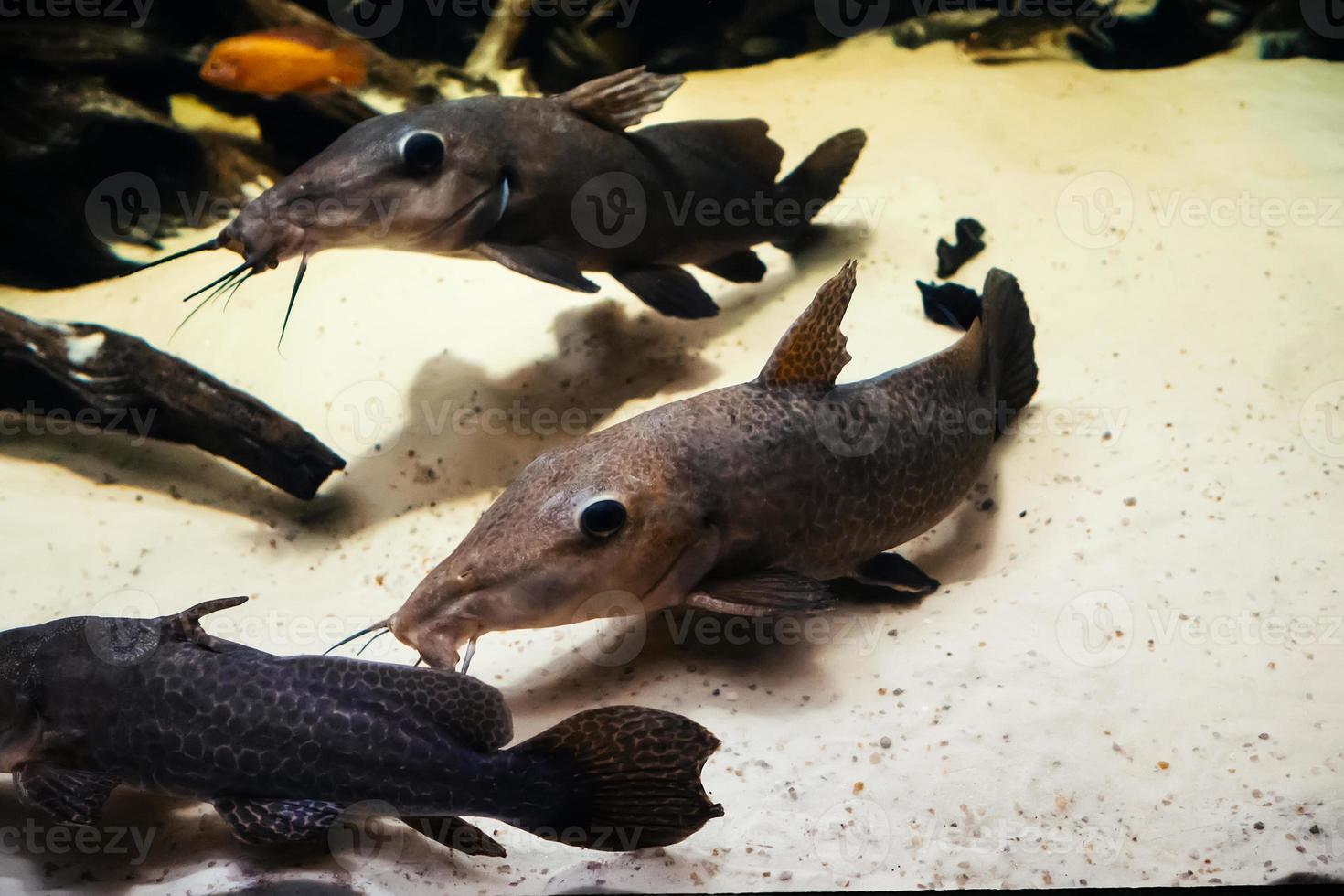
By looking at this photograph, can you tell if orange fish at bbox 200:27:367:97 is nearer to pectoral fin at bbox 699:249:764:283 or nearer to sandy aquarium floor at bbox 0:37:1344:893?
sandy aquarium floor at bbox 0:37:1344:893

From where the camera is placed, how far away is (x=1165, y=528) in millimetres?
3467

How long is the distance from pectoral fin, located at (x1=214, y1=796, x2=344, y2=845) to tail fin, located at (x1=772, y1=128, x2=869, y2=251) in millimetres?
4197

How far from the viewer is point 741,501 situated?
3248 millimetres

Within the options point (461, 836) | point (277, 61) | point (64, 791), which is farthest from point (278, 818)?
point (277, 61)

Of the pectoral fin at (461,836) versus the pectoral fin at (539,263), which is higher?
the pectoral fin at (539,263)

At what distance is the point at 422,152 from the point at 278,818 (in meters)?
2.90

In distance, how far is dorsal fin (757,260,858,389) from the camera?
11.1 ft

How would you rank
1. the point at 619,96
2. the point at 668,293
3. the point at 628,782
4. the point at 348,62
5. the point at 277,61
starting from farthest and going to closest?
the point at 348,62, the point at 277,61, the point at 668,293, the point at 619,96, the point at 628,782

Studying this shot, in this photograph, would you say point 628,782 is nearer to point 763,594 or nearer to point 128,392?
point 763,594

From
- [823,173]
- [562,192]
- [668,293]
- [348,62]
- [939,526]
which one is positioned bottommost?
[939,526]

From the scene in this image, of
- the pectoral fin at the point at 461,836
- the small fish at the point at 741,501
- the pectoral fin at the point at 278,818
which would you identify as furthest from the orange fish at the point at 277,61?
the pectoral fin at the point at 461,836

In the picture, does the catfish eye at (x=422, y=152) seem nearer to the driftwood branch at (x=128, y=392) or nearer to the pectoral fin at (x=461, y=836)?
the driftwood branch at (x=128, y=392)

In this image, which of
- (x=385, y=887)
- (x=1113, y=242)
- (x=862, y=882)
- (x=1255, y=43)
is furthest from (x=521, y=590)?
(x=1255, y=43)

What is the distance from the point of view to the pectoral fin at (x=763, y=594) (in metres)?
3.03
